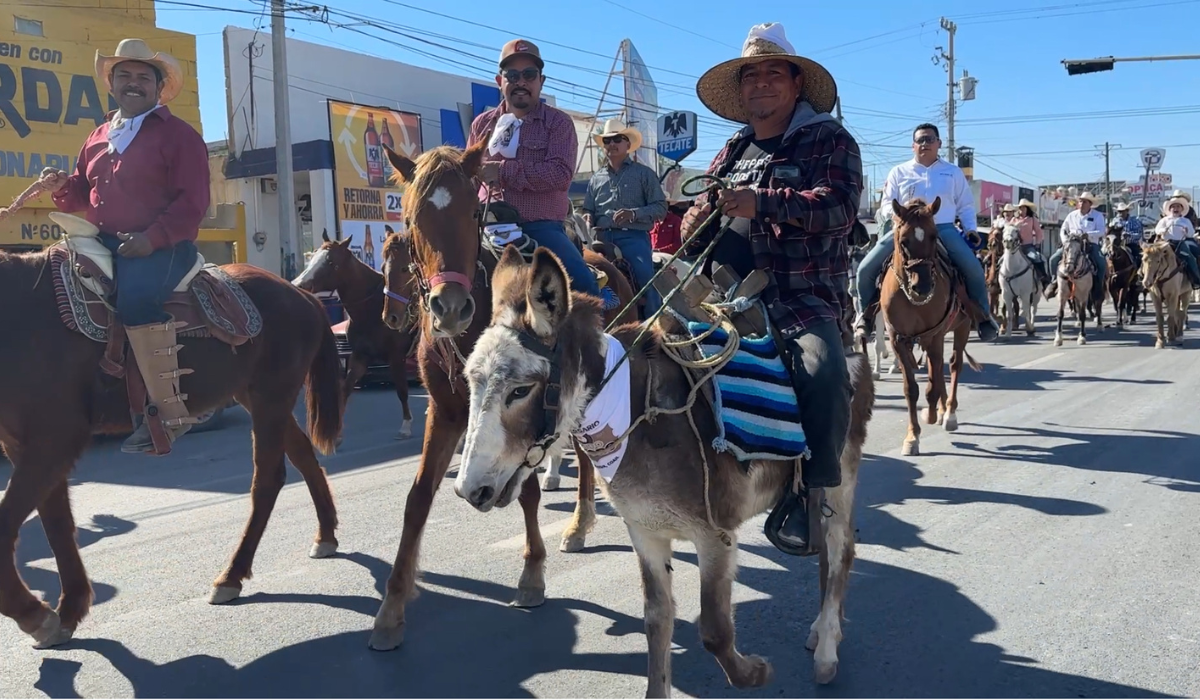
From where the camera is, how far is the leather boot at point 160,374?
468 centimetres

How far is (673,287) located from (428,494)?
6.02 ft

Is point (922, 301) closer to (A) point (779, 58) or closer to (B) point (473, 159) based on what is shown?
(A) point (779, 58)

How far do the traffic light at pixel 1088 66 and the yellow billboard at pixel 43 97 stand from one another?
22055mm

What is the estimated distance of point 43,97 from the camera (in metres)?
16.5

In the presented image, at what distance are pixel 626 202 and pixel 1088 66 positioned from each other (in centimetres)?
1861

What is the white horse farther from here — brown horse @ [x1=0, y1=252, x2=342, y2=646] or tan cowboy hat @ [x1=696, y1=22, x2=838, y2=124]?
brown horse @ [x1=0, y1=252, x2=342, y2=646]

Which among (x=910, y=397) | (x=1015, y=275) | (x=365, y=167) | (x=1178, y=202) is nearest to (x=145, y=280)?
(x=910, y=397)

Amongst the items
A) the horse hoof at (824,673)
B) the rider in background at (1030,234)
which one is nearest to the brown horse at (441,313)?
the horse hoof at (824,673)

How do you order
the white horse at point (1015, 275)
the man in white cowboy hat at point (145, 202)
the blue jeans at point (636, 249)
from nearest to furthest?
the man in white cowboy hat at point (145, 202), the blue jeans at point (636, 249), the white horse at point (1015, 275)

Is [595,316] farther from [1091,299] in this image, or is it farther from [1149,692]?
[1091,299]

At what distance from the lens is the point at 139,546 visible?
606 cm

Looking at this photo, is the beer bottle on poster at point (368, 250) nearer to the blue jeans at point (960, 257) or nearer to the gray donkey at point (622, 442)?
the blue jeans at point (960, 257)

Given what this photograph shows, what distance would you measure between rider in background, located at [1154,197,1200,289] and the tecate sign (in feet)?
37.2

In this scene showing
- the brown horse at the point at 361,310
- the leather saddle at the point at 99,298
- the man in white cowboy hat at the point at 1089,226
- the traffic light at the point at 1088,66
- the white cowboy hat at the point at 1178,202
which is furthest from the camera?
the traffic light at the point at 1088,66
